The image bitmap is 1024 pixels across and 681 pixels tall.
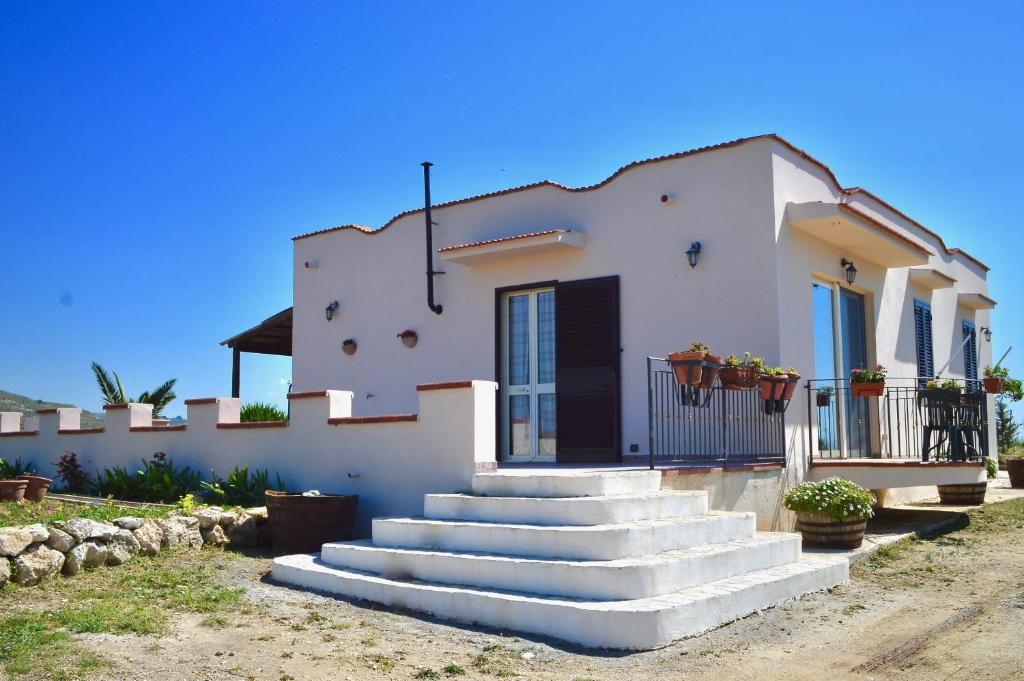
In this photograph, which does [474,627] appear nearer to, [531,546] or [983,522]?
[531,546]

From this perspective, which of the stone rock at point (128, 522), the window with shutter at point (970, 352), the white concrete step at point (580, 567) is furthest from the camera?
the window with shutter at point (970, 352)

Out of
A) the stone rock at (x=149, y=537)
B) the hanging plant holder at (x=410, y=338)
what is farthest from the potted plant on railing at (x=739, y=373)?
the stone rock at (x=149, y=537)

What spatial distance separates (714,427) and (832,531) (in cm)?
197

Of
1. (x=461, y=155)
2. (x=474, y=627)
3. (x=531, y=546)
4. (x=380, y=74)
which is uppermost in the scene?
(x=380, y=74)

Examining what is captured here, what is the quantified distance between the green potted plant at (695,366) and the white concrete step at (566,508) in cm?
127

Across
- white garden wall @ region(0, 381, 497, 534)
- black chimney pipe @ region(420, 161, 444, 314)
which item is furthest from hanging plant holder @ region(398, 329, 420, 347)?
white garden wall @ region(0, 381, 497, 534)

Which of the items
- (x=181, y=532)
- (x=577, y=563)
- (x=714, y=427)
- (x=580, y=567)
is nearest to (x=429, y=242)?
(x=714, y=427)

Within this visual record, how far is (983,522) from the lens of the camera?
1012 centimetres

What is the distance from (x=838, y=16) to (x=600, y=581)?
6549 mm

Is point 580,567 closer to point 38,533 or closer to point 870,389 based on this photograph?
point 38,533

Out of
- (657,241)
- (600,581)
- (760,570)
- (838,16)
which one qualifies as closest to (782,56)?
(838,16)

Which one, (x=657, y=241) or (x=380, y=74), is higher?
(x=380, y=74)

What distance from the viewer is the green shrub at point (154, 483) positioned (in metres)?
10.3

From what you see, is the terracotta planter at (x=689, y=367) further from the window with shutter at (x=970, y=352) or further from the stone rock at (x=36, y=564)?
the window with shutter at (x=970, y=352)
